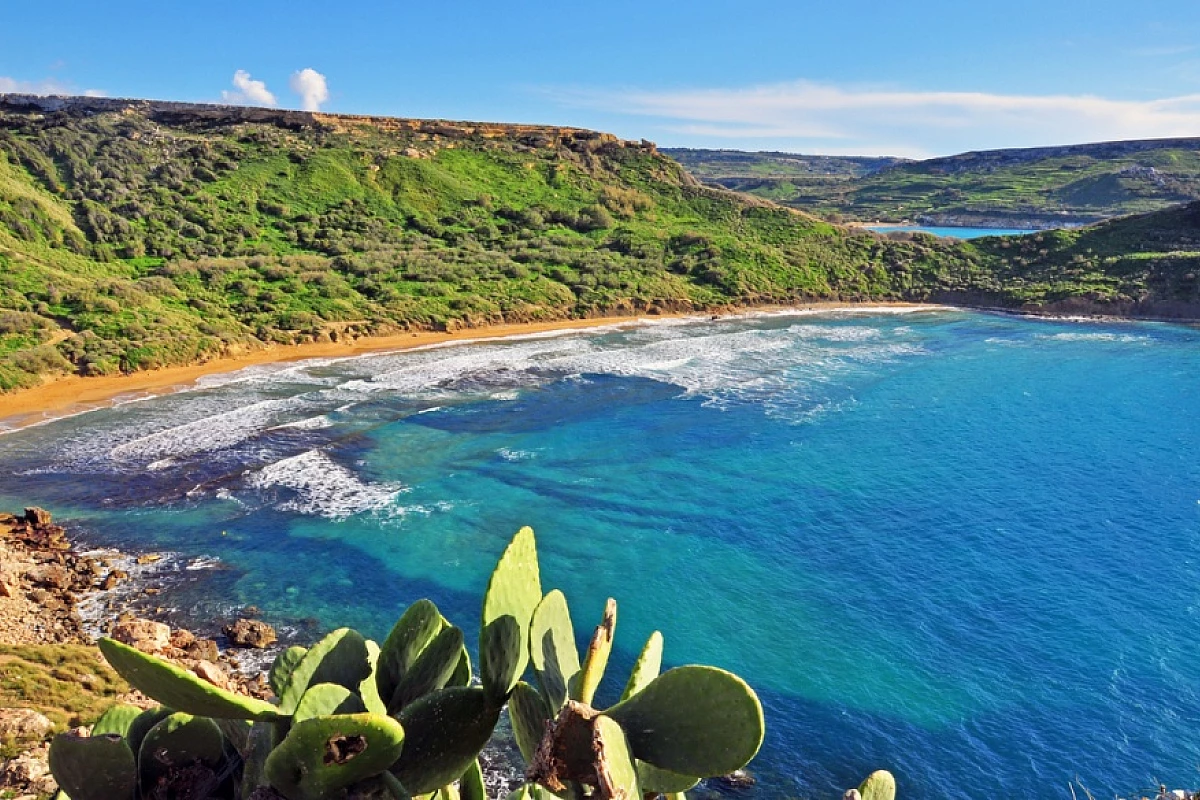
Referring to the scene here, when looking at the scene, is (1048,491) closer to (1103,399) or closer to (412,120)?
(1103,399)

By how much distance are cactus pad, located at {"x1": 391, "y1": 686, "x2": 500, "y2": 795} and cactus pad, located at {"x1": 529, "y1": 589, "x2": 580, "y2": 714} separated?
27cm

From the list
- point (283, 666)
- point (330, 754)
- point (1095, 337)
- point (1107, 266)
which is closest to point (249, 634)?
point (283, 666)

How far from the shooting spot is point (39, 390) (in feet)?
100.0

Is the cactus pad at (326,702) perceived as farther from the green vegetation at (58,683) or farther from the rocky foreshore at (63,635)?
the green vegetation at (58,683)

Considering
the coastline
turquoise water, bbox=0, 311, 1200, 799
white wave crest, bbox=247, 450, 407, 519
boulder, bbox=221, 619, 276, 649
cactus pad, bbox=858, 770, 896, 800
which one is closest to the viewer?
cactus pad, bbox=858, 770, 896, 800

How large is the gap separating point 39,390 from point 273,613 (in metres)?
21.3

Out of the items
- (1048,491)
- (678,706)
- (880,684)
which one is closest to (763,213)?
(1048,491)

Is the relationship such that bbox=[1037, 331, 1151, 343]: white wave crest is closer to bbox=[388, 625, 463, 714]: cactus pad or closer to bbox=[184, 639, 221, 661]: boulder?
bbox=[184, 639, 221, 661]: boulder

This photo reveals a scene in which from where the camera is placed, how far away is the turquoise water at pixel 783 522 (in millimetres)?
13586

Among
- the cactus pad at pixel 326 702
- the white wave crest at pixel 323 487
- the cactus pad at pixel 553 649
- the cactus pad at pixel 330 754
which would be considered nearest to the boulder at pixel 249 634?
the white wave crest at pixel 323 487

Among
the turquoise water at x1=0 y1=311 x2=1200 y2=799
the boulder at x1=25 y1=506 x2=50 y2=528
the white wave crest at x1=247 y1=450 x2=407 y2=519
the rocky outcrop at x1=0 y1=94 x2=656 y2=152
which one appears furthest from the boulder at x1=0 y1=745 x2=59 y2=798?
the rocky outcrop at x1=0 y1=94 x2=656 y2=152

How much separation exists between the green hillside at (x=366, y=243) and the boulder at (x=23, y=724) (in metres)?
24.5

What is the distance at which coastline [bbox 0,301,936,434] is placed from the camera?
28922 millimetres

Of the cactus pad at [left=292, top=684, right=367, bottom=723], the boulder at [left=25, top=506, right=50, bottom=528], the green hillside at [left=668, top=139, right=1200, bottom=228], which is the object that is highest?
the green hillside at [left=668, top=139, right=1200, bottom=228]
